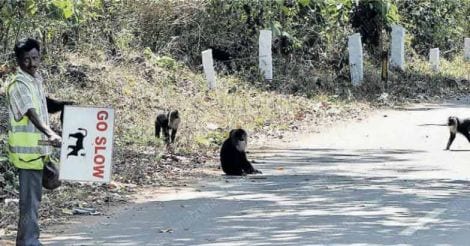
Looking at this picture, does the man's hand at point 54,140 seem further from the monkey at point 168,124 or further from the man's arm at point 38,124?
the monkey at point 168,124

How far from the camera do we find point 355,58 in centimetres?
2478

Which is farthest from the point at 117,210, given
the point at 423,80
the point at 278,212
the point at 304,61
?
the point at 423,80

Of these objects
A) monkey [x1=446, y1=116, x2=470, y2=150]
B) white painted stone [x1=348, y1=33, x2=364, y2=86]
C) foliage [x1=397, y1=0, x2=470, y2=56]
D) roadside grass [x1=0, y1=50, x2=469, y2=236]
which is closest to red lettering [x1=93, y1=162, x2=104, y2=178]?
roadside grass [x1=0, y1=50, x2=469, y2=236]

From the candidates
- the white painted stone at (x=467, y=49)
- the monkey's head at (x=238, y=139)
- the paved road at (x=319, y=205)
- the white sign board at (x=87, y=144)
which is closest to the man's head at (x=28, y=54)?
the white sign board at (x=87, y=144)

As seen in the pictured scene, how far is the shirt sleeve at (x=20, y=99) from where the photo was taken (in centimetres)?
725

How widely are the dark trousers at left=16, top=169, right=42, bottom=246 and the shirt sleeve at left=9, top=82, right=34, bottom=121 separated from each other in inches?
20.0

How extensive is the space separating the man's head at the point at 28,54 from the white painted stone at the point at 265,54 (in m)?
15.9

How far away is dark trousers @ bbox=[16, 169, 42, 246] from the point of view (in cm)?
745

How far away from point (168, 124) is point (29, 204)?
7.64m

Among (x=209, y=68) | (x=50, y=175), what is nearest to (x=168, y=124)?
(x=209, y=68)

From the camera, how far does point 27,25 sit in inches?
585

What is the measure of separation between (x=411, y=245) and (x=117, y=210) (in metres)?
3.71

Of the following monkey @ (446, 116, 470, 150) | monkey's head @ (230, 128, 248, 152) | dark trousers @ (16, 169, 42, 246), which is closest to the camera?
dark trousers @ (16, 169, 42, 246)

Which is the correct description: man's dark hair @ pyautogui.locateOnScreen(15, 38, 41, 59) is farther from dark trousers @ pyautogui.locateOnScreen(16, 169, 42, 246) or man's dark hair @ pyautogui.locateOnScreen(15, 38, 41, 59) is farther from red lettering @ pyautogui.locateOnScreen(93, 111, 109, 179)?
dark trousers @ pyautogui.locateOnScreen(16, 169, 42, 246)
